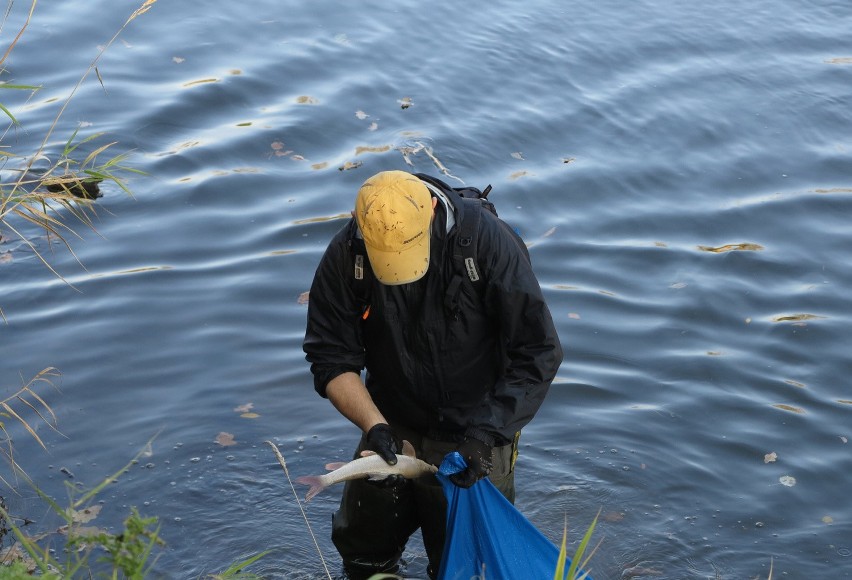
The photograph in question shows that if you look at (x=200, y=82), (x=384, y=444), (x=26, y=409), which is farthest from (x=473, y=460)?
(x=200, y=82)

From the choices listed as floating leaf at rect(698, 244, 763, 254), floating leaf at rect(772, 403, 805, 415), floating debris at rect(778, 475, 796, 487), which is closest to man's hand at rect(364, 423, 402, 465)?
floating debris at rect(778, 475, 796, 487)

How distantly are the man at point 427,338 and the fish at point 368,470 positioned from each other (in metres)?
0.05

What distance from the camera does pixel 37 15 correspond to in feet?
41.4

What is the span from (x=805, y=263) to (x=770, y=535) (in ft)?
10.5

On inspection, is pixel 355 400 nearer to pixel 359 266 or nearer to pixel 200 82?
pixel 359 266

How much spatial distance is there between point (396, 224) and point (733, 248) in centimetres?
554

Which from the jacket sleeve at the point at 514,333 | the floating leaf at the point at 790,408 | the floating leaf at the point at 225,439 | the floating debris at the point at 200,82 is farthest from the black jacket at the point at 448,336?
the floating debris at the point at 200,82

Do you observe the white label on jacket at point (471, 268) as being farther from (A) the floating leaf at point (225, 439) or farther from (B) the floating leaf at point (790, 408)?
(B) the floating leaf at point (790, 408)

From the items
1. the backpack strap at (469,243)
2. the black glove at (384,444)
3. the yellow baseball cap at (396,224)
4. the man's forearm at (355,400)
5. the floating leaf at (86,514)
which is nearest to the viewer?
the yellow baseball cap at (396,224)

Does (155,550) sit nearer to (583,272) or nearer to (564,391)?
(564,391)

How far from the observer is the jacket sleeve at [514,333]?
13.7ft

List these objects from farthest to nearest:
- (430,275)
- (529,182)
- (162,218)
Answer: (529,182) → (162,218) → (430,275)

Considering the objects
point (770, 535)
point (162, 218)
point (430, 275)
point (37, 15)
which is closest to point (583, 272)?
point (770, 535)

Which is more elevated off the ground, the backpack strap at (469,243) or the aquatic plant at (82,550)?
the backpack strap at (469,243)
